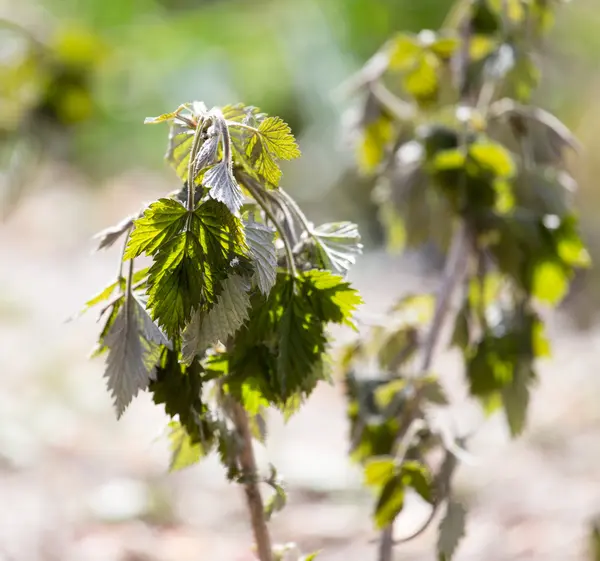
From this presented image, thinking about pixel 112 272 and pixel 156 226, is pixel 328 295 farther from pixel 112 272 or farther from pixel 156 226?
pixel 112 272

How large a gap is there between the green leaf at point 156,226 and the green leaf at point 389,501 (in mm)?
548

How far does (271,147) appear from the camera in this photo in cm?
67

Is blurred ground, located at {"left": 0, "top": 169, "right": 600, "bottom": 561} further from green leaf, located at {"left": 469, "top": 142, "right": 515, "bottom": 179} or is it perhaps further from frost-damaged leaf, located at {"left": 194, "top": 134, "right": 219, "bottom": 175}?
green leaf, located at {"left": 469, "top": 142, "right": 515, "bottom": 179}

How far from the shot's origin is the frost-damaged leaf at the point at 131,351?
67cm

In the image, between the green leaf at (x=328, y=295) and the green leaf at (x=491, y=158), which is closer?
the green leaf at (x=328, y=295)

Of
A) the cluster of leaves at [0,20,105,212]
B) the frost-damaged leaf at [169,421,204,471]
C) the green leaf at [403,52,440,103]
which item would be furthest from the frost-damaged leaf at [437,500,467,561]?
the cluster of leaves at [0,20,105,212]

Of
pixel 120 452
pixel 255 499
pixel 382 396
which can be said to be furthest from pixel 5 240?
pixel 255 499

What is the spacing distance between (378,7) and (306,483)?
328 cm

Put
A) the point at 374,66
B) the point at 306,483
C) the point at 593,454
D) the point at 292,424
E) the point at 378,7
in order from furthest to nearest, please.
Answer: the point at 378,7 < the point at 292,424 < the point at 593,454 < the point at 306,483 < the point at 374,66

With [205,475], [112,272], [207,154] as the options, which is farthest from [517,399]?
[112,272]

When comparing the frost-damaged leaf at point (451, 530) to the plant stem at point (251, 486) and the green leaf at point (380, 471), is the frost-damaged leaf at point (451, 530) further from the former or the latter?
the plant stem at point (251, 486)

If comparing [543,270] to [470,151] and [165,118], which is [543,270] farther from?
[165,118]

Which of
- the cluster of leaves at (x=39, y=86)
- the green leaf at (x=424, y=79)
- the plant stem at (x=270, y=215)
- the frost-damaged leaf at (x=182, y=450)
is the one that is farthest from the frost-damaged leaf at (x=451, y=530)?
the cluster of leaves at (x=39, y=86)

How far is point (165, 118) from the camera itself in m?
0.64
